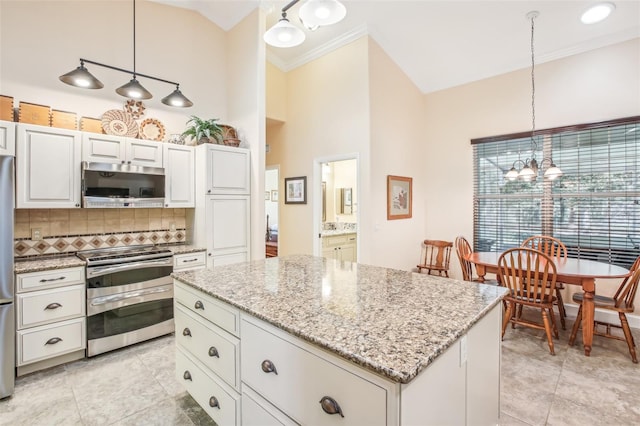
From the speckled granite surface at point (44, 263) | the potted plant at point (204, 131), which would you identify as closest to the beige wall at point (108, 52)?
the potted plant at point (204, 131)

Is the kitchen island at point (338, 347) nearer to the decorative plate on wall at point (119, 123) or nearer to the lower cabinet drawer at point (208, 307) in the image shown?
the lower cabinet drawer at point (208, 307)

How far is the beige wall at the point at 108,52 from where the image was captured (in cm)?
281

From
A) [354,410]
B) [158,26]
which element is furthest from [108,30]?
Answer: [354,410]

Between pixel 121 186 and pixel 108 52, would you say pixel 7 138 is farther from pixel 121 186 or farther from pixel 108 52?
pixel 108 52

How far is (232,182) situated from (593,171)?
172 inches

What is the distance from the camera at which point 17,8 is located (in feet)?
9.09

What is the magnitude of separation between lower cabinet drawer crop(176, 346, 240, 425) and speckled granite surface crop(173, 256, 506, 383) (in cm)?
50

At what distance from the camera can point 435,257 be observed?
5.10 metres

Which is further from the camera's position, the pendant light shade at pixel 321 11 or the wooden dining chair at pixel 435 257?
the wooden dining chair at pixel 435 257

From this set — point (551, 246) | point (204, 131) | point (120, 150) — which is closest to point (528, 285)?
point (551, 246)

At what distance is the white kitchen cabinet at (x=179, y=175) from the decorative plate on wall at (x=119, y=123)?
40 cm

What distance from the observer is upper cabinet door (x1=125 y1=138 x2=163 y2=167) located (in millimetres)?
3115

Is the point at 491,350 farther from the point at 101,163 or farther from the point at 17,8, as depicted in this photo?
the point at 17,8

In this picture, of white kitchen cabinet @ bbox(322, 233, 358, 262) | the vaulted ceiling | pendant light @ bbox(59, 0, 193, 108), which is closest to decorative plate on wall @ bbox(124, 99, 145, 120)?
pendant light @ bbox(59, 0, 193, 108)
